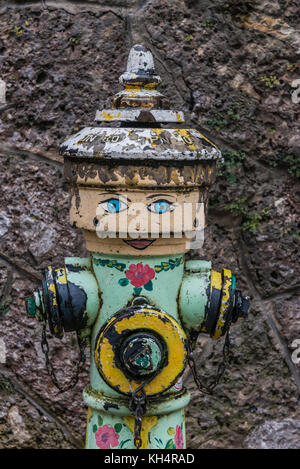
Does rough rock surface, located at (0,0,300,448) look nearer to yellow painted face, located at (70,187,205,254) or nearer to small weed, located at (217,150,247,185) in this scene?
small weed, located at (217,150,247,185)

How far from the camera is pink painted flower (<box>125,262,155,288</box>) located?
1510mm

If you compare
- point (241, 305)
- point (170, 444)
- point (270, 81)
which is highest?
point (270, 81)

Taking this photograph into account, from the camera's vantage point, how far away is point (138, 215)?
4.68ft

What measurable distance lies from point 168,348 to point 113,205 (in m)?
0.42

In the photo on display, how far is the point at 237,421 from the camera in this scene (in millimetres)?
2178

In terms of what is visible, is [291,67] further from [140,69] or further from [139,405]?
[139,405]

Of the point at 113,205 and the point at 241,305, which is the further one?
the point at 241,305

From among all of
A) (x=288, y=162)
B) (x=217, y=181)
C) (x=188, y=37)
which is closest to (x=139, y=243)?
(x=217, y=181)

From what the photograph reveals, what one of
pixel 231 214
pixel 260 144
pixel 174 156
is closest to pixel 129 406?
pixel 174 156

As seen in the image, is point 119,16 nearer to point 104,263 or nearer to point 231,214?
point 231,214

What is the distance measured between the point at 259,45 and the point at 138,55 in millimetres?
690

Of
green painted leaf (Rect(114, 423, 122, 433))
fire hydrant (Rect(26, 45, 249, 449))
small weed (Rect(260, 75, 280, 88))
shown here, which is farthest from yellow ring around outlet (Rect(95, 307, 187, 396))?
small weed (Rect(260, 75, 280, 88))

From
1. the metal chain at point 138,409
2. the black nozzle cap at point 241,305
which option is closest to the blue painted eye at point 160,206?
the black nozzle cap at point 241,305

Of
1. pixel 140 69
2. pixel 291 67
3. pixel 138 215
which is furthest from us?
pixel 291 67
